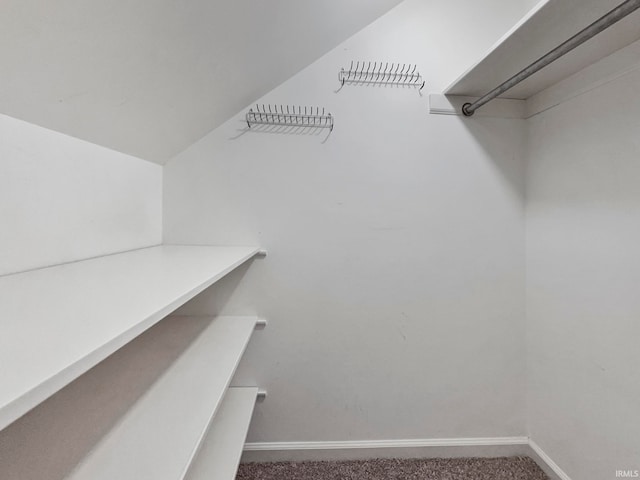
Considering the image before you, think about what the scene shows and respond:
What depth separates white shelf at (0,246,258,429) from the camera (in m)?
0.26

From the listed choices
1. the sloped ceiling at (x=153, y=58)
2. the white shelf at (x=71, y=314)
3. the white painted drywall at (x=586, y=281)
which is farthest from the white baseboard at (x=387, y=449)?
the sloped ceiling at (x=153, y=58)

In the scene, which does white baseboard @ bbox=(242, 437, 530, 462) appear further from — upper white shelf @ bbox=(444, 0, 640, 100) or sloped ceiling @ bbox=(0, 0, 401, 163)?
upper white shelf @ bbox=(444, 0, 640, 100)

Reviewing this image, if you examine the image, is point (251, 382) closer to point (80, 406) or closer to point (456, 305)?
point (80, 406)

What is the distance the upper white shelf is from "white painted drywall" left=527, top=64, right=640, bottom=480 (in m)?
0.14

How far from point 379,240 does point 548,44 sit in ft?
3.32

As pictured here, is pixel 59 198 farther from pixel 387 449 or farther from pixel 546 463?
pixel 546 463

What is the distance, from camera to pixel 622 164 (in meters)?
1.02

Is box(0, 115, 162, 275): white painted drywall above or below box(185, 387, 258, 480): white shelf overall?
above

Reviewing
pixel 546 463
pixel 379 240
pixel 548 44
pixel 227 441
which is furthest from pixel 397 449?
pixel 548 44

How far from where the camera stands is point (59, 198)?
2.58 ft

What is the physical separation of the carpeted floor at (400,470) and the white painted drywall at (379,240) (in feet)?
0.42

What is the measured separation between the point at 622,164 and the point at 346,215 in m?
1.11

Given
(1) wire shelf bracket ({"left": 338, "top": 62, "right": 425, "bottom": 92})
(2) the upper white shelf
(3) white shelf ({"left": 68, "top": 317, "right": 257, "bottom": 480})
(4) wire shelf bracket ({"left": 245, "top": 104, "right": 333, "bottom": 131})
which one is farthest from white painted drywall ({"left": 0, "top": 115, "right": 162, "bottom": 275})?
(2) the upper white shelf

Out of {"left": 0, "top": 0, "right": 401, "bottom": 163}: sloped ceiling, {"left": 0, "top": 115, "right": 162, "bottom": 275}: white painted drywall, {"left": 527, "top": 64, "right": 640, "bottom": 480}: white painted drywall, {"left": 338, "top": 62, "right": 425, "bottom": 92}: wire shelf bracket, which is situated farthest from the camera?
{"left": 338, "top": 62, "right": 425, "bottom": 92}: wire shelf bracket
